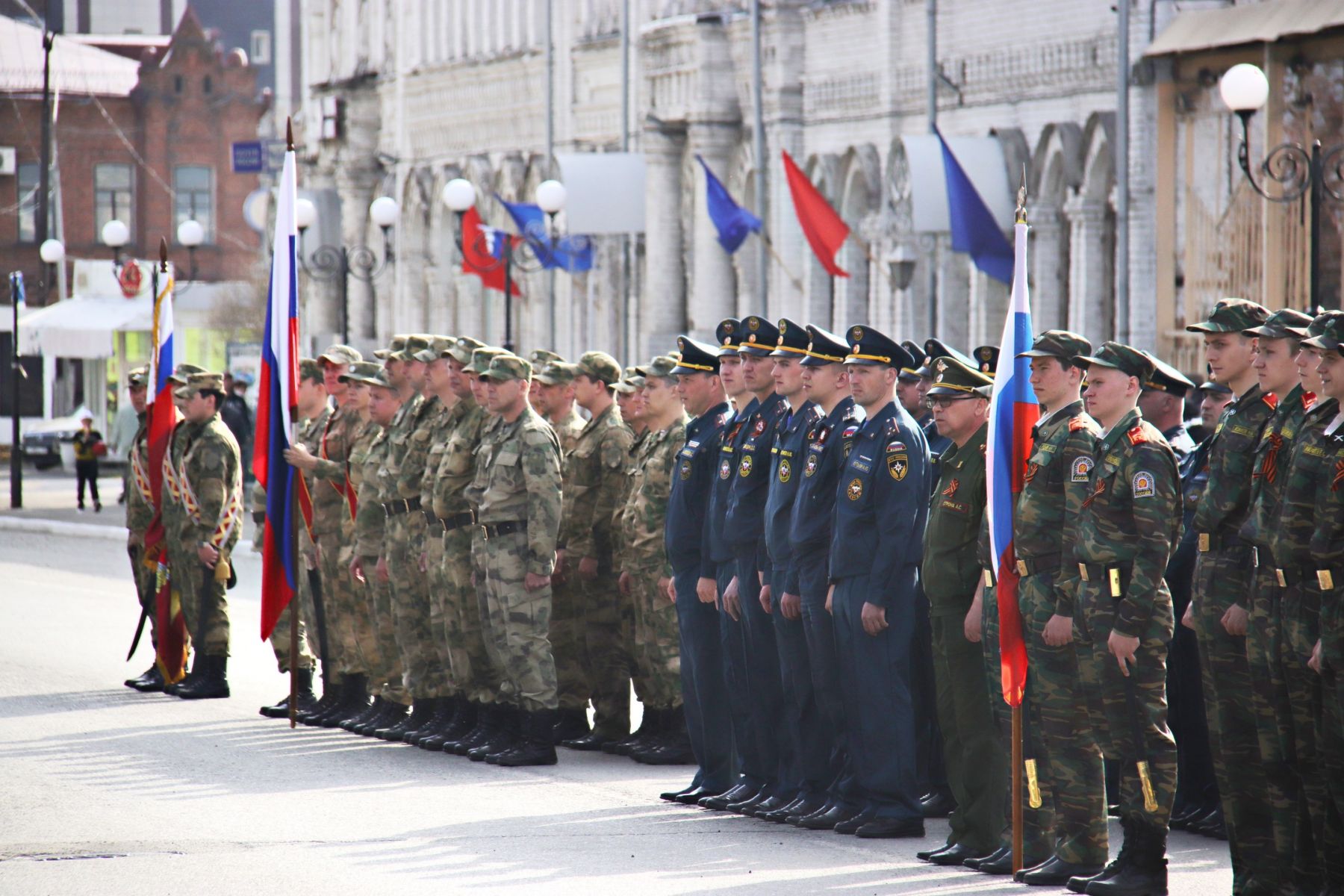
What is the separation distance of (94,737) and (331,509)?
197cm

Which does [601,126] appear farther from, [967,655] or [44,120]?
[967,655]

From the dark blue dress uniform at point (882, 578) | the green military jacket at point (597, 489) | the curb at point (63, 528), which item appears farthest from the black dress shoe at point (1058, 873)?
the curb at point (63, 528)

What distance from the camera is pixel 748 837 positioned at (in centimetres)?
876

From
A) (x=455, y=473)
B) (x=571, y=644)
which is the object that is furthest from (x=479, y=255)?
(x=455, y=473)

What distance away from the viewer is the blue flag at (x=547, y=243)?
26.7 meters

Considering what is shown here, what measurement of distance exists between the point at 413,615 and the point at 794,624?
309 centimetres

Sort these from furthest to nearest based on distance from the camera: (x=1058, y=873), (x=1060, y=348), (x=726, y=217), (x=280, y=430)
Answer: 1. (x=726, y=217)
2. (x=280, y=430)
3. (x=1060, y=348)
4. (x=1058, y=873)

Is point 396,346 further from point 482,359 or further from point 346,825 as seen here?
point 346,825

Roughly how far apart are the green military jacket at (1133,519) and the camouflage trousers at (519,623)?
380 cm

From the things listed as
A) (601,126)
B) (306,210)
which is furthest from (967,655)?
(601,126)

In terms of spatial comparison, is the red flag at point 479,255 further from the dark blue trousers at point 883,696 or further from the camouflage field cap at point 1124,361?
the camouflage field cap at point 1124,361

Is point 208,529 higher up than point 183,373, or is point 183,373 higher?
point 183,373

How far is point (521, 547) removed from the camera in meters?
10.8

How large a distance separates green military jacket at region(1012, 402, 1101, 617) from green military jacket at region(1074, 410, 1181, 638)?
74 mm
